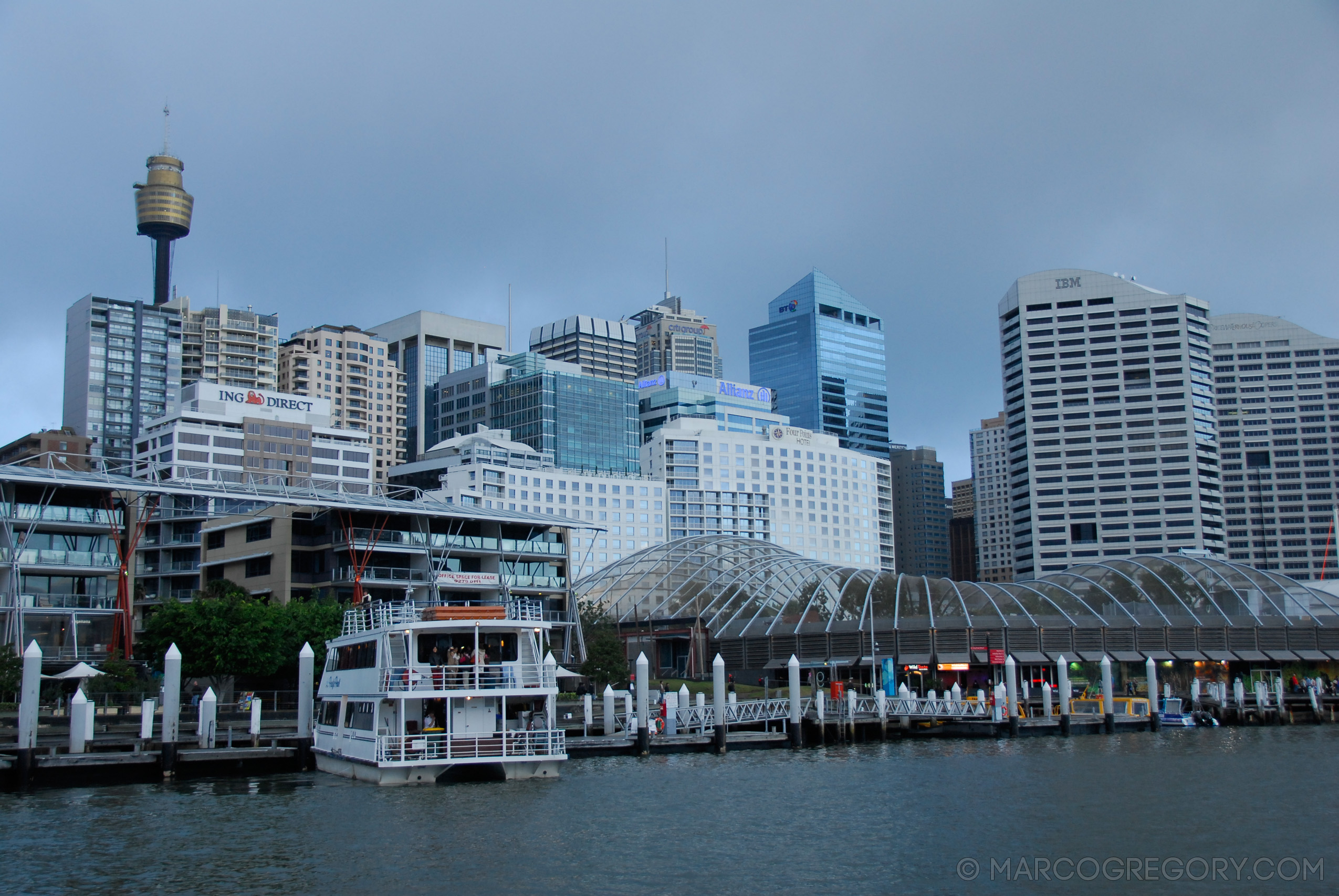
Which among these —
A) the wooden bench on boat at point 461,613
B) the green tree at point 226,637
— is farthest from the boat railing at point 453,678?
the green tree at point 226,637

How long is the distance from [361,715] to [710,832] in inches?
793

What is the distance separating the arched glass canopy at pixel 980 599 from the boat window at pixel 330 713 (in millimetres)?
43734

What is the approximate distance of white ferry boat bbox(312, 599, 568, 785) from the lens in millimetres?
47438

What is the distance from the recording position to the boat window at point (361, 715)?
5109 centimetres

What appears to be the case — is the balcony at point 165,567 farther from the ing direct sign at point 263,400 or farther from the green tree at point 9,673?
the ing direct sign at point 263,400

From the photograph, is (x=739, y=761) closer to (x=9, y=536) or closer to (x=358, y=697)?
(x=358, y=697)

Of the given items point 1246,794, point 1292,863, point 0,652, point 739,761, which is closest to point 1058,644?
point 739,761

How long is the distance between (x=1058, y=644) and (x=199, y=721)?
58631mm

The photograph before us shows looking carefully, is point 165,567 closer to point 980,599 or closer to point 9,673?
point 9,673

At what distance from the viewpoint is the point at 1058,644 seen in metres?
88.5

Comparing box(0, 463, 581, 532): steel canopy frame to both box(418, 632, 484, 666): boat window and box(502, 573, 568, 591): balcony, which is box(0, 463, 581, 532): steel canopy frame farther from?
box(418, 632, 484, 666): boat window

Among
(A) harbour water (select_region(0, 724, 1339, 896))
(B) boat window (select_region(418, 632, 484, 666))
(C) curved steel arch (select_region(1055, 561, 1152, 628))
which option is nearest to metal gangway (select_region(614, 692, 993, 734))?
(A) harbour water (select_region(0, 724, 1339, 896))

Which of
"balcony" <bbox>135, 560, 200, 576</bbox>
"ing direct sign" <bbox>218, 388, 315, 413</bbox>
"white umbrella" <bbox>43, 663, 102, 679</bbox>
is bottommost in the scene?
"white umbrella" <bbox>43, 663, 102, 679</bbox>

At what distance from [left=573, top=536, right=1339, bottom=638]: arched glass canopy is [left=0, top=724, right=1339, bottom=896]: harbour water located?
3490cm
